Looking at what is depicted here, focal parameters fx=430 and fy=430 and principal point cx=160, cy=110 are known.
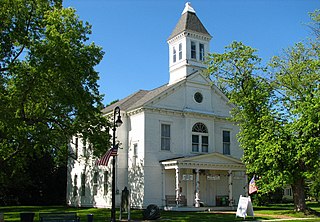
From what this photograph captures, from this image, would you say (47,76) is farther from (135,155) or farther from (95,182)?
(95,182)

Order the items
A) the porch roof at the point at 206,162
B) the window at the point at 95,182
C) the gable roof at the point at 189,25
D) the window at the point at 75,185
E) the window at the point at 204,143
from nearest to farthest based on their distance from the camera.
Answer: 1. the porch roof at the point at 206,162
2. the window at the point at 204,143
3. the gable roof at the point at 189,25
4. the window at the point at 95,182
5. the window at the point at 75,185

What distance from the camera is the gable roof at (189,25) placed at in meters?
39.7

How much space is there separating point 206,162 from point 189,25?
13.0m

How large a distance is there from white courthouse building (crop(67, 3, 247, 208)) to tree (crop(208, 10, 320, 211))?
5611mm

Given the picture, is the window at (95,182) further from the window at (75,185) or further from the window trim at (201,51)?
the window trim at (201,51)

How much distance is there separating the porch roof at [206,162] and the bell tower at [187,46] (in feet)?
25.6

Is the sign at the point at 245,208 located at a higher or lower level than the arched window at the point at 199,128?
lower

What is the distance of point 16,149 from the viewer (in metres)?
30.6

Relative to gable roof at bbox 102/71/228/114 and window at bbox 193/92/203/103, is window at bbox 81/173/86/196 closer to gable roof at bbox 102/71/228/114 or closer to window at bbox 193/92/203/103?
gable roof at bbox 102/71/228/114

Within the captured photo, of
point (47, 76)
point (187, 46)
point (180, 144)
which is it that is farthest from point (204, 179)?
point (47, 76)

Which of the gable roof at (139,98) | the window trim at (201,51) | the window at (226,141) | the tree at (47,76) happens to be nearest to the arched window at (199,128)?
the window at (226,141)

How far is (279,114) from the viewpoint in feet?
97.3

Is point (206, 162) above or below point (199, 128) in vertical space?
below

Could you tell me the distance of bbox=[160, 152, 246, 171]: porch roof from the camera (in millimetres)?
34062
